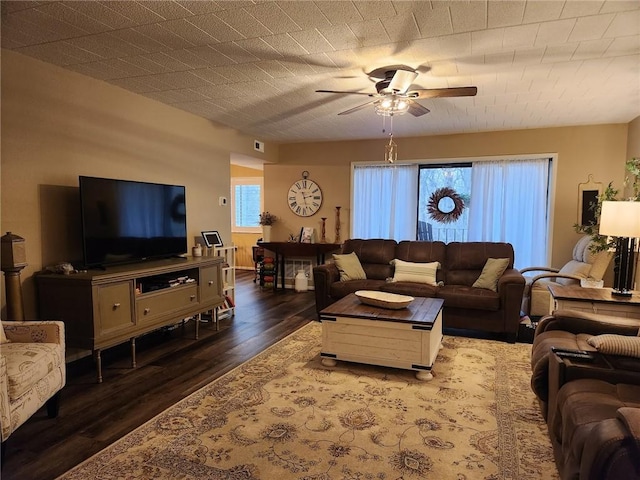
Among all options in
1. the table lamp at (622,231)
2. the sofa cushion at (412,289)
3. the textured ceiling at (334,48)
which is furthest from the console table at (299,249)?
the table lamp at (622,231)

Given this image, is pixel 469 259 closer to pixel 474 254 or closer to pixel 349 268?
pixel 474 254

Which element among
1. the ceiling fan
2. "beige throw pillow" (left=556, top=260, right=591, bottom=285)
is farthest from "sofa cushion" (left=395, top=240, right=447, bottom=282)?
the ceiling fan

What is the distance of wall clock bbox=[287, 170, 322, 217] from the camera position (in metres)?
6.43

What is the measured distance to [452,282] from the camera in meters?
4.52

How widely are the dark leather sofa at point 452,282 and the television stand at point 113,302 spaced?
65.7 inches

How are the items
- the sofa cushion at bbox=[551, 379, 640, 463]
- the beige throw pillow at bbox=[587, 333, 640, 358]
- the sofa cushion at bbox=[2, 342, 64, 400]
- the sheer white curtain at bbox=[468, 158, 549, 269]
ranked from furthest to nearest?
1. the sheer white curtain at bbox=[468, 158, 549, 269]
2. the sofa cushion at bbox=[2, 342, 64, 400]
3. the beige throw pillow at bbox=[587, 333, 640, 358]
4. the sofa cushion at bbox=[551, 379, 640, 463]

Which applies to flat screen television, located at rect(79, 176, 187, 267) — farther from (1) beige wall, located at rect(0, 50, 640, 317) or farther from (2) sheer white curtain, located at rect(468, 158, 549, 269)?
(2) sheer white curtain, located at rect(468, 158, 549, 269)

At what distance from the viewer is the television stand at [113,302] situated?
109 inches

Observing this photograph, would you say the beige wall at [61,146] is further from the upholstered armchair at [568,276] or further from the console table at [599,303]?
the upholstered armchair at [568,276]

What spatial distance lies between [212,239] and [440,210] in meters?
3.40

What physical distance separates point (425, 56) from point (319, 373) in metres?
2.52

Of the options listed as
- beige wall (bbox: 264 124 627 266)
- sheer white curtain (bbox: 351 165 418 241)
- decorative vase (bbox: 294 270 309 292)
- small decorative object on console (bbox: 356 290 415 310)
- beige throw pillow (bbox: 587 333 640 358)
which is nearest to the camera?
beige throw pillow (bbox: 587 333 640 358)

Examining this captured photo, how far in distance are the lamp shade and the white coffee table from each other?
144 centimetres

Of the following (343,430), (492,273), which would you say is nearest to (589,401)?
(343,430)
